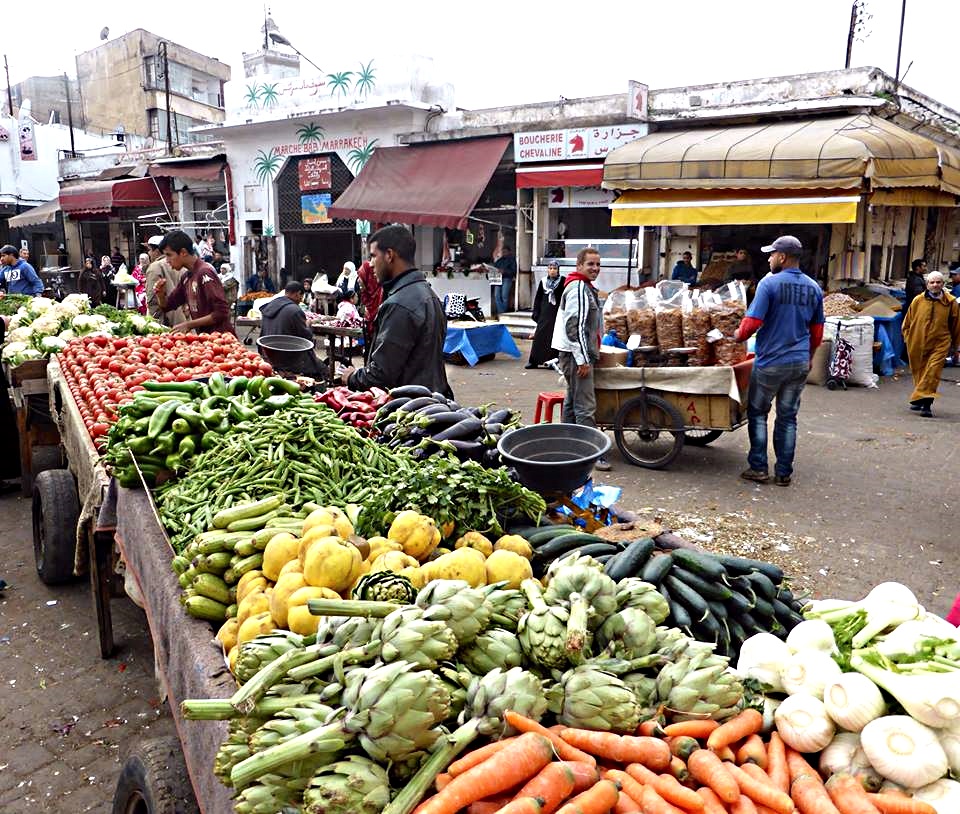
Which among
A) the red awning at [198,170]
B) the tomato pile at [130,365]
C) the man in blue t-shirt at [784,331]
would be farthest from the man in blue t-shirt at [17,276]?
the man in blue t-shirt at [784,331]

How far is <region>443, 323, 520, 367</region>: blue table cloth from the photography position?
13766mm

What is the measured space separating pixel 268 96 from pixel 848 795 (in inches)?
856

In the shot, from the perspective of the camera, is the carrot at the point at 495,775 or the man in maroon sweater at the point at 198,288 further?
the man in maroon sweater at the point at 198,288

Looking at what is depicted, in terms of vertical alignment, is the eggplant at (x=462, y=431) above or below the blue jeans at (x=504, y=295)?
above

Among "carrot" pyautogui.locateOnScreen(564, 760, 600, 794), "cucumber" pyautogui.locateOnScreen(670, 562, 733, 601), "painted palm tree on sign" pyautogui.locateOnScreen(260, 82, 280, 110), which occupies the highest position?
"painted palm tree on sign" pyautogui.locateOnScreen(260, 82, 280, 110)

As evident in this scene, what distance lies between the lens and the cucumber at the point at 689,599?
2512 millimetres

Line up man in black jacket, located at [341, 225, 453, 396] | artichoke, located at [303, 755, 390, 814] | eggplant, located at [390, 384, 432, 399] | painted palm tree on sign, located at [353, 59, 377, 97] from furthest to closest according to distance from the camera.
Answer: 1. painted palm tree on sign, located at [353, 59, 377, 97]
2. man in black jacket, located at [341, 225, 453, 396]
3. eggplant, located at [390, 384, 432, 399]
4. artichoke, located at [303, 755, 390, 814]

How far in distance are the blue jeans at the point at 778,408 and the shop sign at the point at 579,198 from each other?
31.8ft

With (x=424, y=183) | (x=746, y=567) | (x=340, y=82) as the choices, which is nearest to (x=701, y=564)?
(x=746, y=567)

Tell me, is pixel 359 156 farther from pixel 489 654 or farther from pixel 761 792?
pixel 761 792

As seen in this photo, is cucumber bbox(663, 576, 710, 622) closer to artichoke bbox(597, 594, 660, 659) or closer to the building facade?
artichoke bbox(597, 594, 660, 659)

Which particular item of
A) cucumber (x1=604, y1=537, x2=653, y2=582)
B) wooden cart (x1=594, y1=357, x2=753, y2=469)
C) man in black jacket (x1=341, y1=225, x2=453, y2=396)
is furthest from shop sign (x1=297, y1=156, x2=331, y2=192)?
cucumber (x1=604, y1=537, x2=653, y2=582)

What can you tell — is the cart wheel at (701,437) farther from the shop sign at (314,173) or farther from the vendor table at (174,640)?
the shop sign at (314,173)

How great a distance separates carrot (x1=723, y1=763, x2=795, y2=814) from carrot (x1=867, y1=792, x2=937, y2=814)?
0.21 metres
